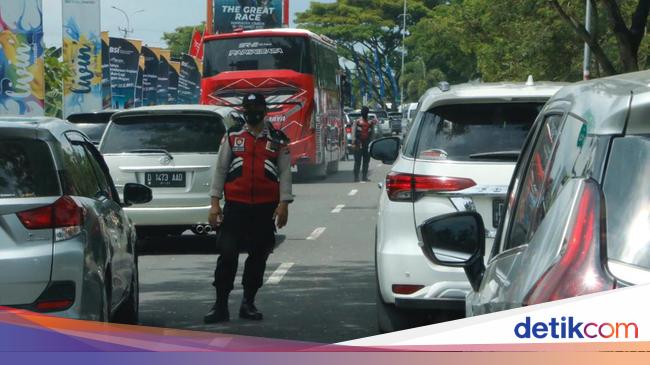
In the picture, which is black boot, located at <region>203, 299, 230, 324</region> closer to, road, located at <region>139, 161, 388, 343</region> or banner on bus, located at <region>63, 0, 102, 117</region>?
road, located at <region>139, 161, 388, 343</region>

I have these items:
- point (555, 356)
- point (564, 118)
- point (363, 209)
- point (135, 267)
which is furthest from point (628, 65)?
point (555, 356)

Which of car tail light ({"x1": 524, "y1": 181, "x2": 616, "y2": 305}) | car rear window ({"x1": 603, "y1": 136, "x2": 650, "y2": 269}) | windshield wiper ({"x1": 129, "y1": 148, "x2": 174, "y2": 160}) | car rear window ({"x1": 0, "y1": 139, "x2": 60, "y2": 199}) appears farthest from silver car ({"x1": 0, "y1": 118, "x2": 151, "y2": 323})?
windshield wiper ({"x1": 129, "y1": 148, "x2": 174, "y2": 160})

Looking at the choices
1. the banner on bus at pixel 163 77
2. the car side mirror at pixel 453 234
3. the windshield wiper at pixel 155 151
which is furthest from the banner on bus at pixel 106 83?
the car side mirror at pixel 453 234

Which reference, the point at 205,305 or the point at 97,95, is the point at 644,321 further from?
the point at 97,95

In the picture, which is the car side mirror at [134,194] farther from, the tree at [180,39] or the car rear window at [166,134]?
the tree at [180,39]

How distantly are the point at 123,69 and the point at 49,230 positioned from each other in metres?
33.8

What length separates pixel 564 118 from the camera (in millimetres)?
3363

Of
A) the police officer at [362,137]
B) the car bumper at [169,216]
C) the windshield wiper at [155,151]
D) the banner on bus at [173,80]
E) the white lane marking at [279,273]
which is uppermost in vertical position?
the windshield wiper at [155,151]

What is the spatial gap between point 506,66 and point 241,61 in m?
11.8

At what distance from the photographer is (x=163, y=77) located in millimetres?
46875

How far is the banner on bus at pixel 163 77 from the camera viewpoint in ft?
152

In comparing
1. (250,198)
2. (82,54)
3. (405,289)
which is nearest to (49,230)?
(405,289)

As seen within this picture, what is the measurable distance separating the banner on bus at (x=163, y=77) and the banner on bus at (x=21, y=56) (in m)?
22.9

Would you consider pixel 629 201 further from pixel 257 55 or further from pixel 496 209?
pixel 257 55
